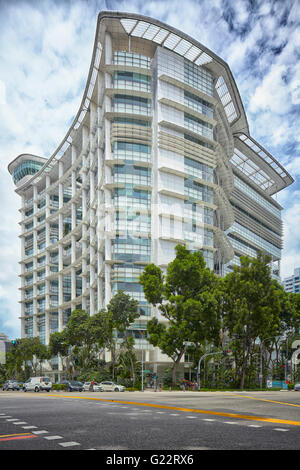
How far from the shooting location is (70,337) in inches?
2372

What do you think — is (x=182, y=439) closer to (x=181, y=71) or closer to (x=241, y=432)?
(x=241, y=432)

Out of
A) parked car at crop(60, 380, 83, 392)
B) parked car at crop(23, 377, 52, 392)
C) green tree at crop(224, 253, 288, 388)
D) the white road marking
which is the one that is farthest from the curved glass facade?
the white road marking

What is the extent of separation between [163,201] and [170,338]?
25.1m

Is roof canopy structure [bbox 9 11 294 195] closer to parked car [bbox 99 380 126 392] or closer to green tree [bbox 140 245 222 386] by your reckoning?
green tree [bbox 140 245 222 386]

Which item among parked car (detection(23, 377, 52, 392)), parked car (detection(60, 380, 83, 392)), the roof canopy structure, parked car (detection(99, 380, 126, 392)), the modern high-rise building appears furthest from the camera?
the roof canopy structure

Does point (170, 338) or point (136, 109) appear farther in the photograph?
point (136, 109)

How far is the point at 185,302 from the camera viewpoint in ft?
149

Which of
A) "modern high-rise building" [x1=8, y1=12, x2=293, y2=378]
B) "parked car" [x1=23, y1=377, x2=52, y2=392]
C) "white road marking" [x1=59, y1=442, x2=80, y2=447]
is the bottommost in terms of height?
"parked car" [x1=23, y1=377, x2=52, y2=392]

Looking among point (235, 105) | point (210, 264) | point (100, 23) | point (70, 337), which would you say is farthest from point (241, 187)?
point (70, 337)

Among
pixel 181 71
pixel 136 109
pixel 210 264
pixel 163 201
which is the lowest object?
pixel 210 264

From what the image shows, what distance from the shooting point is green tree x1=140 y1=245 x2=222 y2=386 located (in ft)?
148

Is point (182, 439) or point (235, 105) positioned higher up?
point (235, 105)

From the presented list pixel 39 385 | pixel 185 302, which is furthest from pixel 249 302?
pixel 39 385

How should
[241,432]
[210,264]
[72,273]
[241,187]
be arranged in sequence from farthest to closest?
[241,187], [72,273], [210,264], [241,432]
